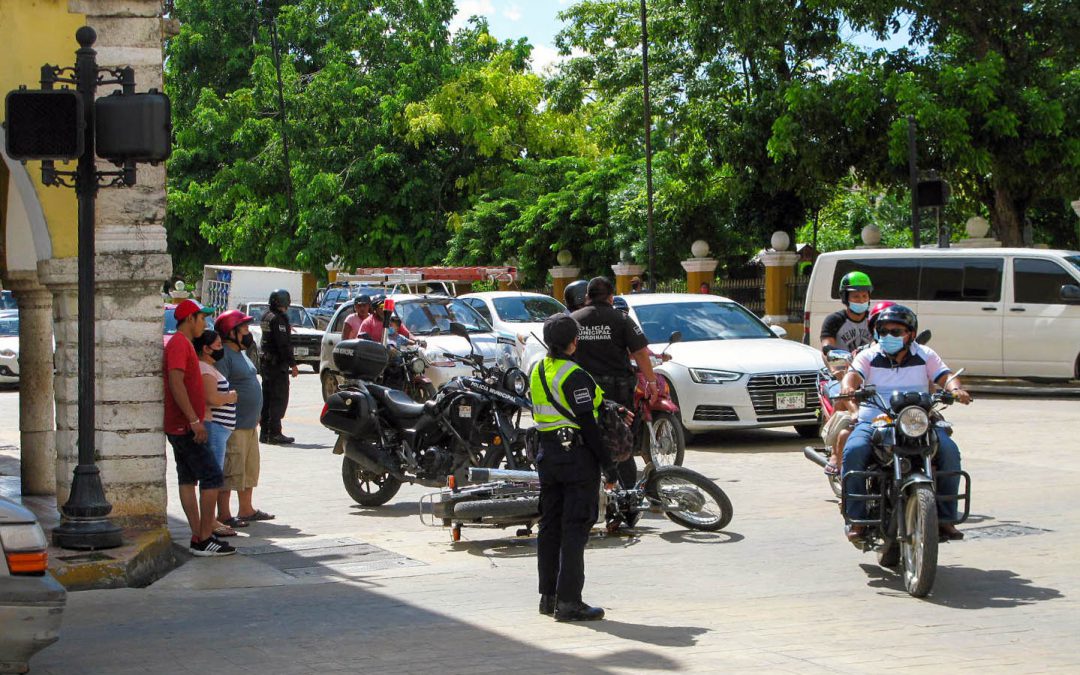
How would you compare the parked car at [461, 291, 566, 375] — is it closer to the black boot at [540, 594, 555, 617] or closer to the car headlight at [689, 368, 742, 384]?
the car headlight at [689, 368, 742, 384]

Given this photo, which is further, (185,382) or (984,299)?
(984,299)

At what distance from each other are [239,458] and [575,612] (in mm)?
4235

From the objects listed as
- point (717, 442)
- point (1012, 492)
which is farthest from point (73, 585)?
point (717, 442)

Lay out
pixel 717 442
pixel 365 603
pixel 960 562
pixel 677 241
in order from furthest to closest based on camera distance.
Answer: pixel 677 241
pixel 717 442
pixel 960 562
pixel 365 603

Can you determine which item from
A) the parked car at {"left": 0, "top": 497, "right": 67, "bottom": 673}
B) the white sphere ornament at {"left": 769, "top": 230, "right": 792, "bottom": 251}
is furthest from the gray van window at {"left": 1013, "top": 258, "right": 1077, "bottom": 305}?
the parked car at {"left": 0, "top": 497, "right": 67, "bottom": 673}

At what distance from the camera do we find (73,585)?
8312 mm

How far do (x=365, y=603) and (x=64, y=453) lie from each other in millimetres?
3172

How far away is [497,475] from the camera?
32.7 feet

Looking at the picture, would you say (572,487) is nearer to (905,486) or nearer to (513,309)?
(905,486)

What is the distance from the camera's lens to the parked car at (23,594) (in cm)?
565

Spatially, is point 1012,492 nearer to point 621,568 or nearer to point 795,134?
point 621,568

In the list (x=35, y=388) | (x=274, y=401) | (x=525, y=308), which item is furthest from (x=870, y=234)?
(x=35, y=388)

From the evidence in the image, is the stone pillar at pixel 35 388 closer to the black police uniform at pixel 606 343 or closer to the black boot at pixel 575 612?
the black police uniform at pixel 606 343

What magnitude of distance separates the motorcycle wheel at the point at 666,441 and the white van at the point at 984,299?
8379 millimetres
